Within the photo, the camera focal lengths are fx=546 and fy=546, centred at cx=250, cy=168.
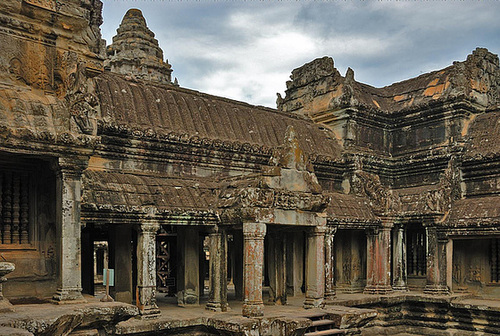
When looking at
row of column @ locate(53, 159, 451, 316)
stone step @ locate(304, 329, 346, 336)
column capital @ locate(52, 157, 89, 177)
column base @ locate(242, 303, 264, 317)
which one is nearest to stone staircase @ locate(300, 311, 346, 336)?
stone step @ locate(304, 329, 346, 336)

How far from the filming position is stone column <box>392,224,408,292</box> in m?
17.3

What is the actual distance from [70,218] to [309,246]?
637 centimetres

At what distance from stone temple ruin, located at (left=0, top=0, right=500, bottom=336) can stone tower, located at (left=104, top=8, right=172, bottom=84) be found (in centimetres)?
1043

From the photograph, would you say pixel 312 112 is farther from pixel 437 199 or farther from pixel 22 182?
pixel 22 182

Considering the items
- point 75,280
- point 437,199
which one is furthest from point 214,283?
point 437,199

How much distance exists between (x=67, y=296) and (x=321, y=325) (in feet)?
19.7

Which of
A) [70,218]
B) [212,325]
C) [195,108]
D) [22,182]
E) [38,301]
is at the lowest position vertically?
[212,325]

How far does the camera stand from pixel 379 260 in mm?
16672

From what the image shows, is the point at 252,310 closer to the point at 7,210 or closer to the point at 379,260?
the point at 7,210

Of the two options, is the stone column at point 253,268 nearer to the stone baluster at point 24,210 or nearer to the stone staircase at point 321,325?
the stone staircase at point 321,325

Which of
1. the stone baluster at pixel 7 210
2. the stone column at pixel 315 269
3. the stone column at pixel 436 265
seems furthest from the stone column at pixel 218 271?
the stone column at pixel 436 265

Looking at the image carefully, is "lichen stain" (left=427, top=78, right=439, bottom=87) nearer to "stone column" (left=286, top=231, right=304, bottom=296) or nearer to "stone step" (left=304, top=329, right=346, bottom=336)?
"stone column" (left=286, top=231, right=304, bottom=296)

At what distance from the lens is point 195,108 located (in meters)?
14.9

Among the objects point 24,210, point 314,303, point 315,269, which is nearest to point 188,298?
point 314,303
